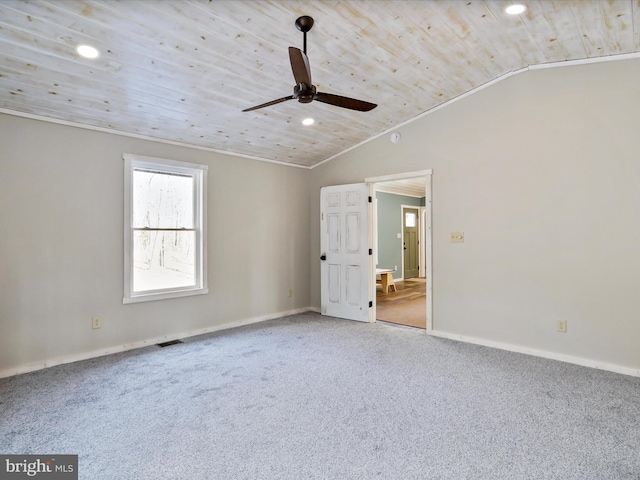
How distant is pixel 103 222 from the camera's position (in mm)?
3844

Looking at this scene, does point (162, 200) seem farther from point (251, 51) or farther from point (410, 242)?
point (410, 242)

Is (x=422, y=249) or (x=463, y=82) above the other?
(x=463, y=82)

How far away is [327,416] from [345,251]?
10.1ft

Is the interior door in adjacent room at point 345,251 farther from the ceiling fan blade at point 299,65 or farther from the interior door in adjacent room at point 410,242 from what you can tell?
the interior door in adjacent room at point 410,242

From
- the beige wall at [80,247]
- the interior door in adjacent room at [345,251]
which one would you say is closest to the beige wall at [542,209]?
the interior door in adjacent room at [345,251]

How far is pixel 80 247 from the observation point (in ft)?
12.1

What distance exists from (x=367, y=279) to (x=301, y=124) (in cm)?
233

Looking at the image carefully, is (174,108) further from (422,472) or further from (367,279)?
(422,472)

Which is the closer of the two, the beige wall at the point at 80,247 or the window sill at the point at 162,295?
the beige wall at the point at 80,247

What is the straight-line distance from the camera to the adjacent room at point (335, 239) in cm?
230

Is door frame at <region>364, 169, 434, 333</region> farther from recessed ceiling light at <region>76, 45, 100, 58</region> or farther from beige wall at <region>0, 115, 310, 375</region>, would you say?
recessed ceiling light at <region>76, 45, 100, 58</region>

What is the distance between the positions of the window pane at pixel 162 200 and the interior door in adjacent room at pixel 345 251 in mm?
2058

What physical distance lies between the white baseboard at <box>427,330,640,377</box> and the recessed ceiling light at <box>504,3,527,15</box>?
3.21m

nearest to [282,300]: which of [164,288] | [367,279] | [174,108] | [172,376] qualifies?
[367,279]
